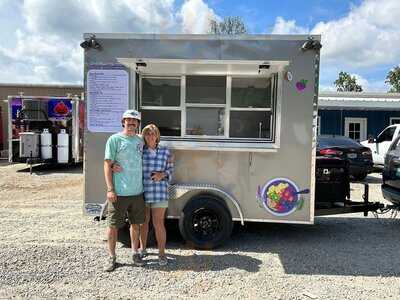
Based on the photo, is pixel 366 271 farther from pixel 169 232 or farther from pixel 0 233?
pixel 0 233

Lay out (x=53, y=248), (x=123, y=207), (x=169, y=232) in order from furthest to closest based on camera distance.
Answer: (x=169, y=232) → (x=53, y=248) → (x=123, y=207)

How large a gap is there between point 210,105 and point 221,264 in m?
2.13

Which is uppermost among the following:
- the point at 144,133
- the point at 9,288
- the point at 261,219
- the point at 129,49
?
the point at 129,49

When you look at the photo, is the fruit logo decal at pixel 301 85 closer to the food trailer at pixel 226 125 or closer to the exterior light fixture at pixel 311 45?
the food trailer at pixel 226 125

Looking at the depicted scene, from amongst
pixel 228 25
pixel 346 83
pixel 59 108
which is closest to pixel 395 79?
pixel 346 83

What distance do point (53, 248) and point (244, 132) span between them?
2907 mm

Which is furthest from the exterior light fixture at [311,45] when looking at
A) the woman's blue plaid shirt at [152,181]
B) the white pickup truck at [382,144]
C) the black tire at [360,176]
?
the white pickup truck at [382,144]

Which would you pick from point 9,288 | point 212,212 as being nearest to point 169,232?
point 212,212

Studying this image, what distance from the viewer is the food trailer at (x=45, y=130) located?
14.1m

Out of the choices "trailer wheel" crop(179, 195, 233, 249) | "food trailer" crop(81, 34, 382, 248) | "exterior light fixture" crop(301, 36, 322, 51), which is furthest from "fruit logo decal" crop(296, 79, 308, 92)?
"trailer wheel" crop(179, 195, 233, 249)

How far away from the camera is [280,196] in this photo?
602 cm

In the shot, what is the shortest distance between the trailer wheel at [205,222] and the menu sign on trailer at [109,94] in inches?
56.1

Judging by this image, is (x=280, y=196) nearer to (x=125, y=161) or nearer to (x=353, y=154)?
(x=125, y=161)

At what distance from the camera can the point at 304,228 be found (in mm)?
7242
